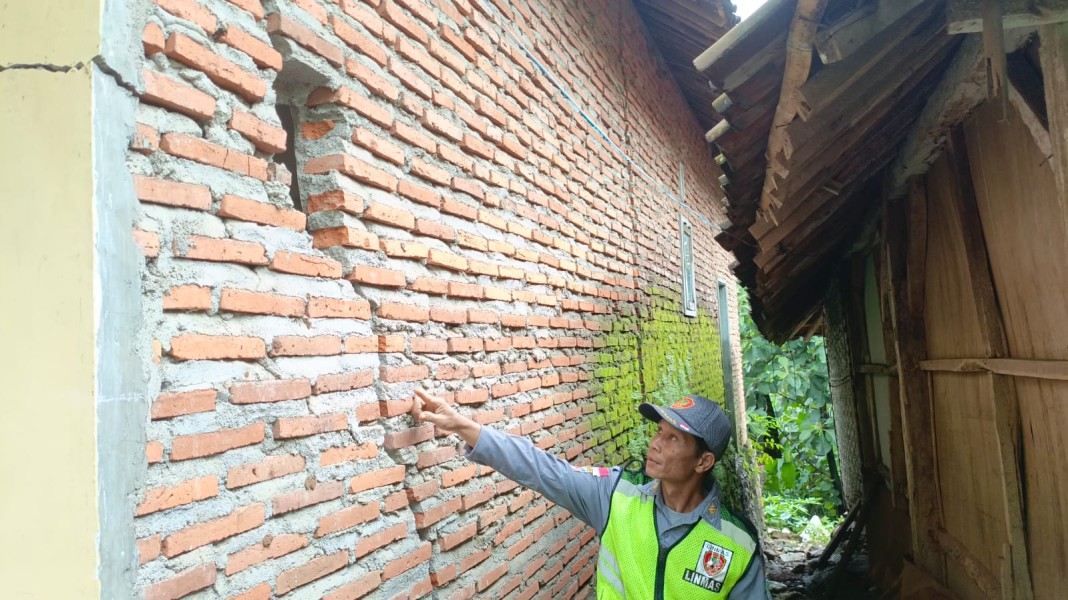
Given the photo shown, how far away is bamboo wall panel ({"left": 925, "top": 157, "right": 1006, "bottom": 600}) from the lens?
3291 millimetres

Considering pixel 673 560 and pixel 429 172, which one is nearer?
pixel 673 560

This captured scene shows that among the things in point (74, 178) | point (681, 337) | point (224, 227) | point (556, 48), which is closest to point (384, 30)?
point (224, 227)

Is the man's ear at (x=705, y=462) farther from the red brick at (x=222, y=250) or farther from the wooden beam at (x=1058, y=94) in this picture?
the red brick at (x=222, y=250)

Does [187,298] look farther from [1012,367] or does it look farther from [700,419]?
[1012,367]

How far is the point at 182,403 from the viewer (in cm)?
163

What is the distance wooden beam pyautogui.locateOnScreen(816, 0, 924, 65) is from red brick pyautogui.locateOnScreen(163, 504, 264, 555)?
2122 mm

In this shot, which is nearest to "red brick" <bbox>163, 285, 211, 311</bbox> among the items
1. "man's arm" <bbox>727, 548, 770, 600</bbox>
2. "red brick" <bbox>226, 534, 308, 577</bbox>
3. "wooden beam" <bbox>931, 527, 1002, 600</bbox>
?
"red brick" <bbox>226, 534, 308, 577</bbox>

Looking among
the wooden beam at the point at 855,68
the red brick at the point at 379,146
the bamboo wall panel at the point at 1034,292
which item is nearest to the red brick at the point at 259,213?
the red brick at the point at 379,146

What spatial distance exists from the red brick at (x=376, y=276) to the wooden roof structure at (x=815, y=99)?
1.34 meters

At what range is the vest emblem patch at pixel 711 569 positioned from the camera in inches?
98.6

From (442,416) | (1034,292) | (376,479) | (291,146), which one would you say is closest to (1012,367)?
(1034,292)

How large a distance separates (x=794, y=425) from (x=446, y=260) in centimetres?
1644

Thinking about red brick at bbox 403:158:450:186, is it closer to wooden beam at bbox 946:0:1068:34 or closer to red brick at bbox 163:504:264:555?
red brick at bbox 163:504:264:555

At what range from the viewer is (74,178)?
147 centimetres
